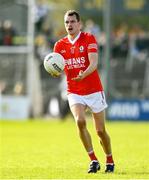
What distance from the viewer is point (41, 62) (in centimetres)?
3288

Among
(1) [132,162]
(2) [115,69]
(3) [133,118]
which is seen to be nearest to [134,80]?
(2) [115,69]

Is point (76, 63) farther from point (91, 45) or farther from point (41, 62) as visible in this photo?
point (41, 62)

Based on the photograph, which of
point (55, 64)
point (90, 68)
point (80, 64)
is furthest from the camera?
point (80, 64)

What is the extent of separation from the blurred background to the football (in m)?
17.8

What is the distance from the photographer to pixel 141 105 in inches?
1202


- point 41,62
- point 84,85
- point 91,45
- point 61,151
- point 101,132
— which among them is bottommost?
point 61,151

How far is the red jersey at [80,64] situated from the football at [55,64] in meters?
0.16

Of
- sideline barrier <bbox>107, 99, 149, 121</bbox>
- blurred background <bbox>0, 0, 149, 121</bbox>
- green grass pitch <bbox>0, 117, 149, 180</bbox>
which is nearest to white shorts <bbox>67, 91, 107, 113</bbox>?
green grass pitch <bbox>0, 117, 149, 180</bbox>

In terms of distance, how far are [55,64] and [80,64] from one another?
40cm

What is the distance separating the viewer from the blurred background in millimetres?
31250

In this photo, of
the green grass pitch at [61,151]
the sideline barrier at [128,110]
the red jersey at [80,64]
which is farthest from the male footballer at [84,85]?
the sideline barrier at [128,110]

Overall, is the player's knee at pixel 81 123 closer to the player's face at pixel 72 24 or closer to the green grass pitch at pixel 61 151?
the green grass pitch at pixel 61 151

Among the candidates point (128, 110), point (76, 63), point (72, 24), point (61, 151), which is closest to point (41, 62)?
point (128, 110)

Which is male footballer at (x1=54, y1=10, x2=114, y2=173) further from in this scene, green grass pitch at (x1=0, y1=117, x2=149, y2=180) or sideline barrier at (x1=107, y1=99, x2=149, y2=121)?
sideline barrier at (x1=107, y1=99, x2=149, y2=121)
